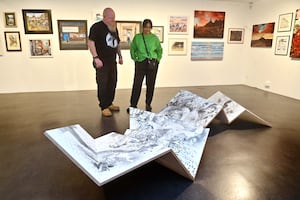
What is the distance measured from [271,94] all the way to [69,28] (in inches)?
199

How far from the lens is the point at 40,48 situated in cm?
555

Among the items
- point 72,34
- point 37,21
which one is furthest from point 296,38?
point 37,21

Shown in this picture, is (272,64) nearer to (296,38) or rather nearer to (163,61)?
(296,38)

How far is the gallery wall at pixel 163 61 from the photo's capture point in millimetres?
5402

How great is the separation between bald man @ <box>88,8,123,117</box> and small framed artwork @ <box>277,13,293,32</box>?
13.0 ft

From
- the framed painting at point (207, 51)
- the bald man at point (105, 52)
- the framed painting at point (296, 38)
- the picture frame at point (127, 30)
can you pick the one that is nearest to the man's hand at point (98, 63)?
the bald man at point (105, 52)

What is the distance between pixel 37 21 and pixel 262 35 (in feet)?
18.3

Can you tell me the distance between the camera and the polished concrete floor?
1.80 m

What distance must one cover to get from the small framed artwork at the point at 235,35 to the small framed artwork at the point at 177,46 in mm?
1352

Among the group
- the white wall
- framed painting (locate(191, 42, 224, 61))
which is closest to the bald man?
framed painting (locate(191, 42, 224, 61))

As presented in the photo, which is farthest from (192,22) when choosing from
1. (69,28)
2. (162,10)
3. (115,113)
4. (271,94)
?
(115,113)

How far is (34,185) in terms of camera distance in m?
1.89

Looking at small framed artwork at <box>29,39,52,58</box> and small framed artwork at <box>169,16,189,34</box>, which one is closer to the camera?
small framed artwork at <box>29,39,52,58</box>

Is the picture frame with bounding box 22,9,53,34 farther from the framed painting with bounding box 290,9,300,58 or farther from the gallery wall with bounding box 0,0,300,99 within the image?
the framed painting with bounding box 290,9,300,58
